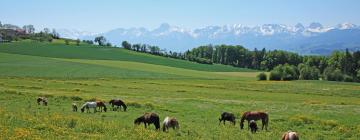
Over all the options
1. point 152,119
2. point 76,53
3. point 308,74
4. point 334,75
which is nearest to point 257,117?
point 152,119

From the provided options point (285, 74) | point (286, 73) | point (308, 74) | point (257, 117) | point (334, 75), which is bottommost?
point (308, 74)

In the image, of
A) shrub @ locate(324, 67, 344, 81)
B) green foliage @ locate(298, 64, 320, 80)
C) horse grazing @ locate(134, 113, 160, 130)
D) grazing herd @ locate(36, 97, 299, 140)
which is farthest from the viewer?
A: green foliage @ locate(298, 64, 320, 80)

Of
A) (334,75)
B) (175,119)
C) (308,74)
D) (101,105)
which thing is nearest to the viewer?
(175,119)

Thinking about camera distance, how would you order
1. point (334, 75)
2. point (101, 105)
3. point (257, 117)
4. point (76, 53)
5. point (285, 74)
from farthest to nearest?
point (76, 53)
point (334, 75)
point (285, 74)
point (101, 105)
point (257, 117)

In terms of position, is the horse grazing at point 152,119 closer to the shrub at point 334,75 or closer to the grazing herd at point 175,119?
the grazing herd at point 175,119

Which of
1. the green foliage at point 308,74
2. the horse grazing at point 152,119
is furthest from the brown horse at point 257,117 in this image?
the green foliage at point 308,74

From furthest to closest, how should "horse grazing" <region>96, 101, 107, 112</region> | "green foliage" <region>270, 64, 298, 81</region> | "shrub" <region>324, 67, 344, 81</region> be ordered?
"shrub" <region>324, 67, 344, 81</region>
"green foliage" <region>270, 64, 298, 81</region>
"horse grazing" <region>96, 101, 107, 112</region>

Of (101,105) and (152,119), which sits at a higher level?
(152,119)

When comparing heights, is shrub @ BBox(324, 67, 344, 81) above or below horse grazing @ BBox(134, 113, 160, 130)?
below

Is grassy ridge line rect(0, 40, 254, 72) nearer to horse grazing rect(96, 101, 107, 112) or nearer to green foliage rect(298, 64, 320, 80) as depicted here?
green foliage rect(298, 64, 320, 80)

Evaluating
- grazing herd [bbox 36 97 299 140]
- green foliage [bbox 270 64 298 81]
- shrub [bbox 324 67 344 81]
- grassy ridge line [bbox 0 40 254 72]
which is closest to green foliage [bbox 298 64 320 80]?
green foliage [bbox 270 64 298 81]

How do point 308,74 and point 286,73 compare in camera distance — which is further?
point 308,74

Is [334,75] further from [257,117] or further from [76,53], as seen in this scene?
[257,117]

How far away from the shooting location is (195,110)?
4103 cm
